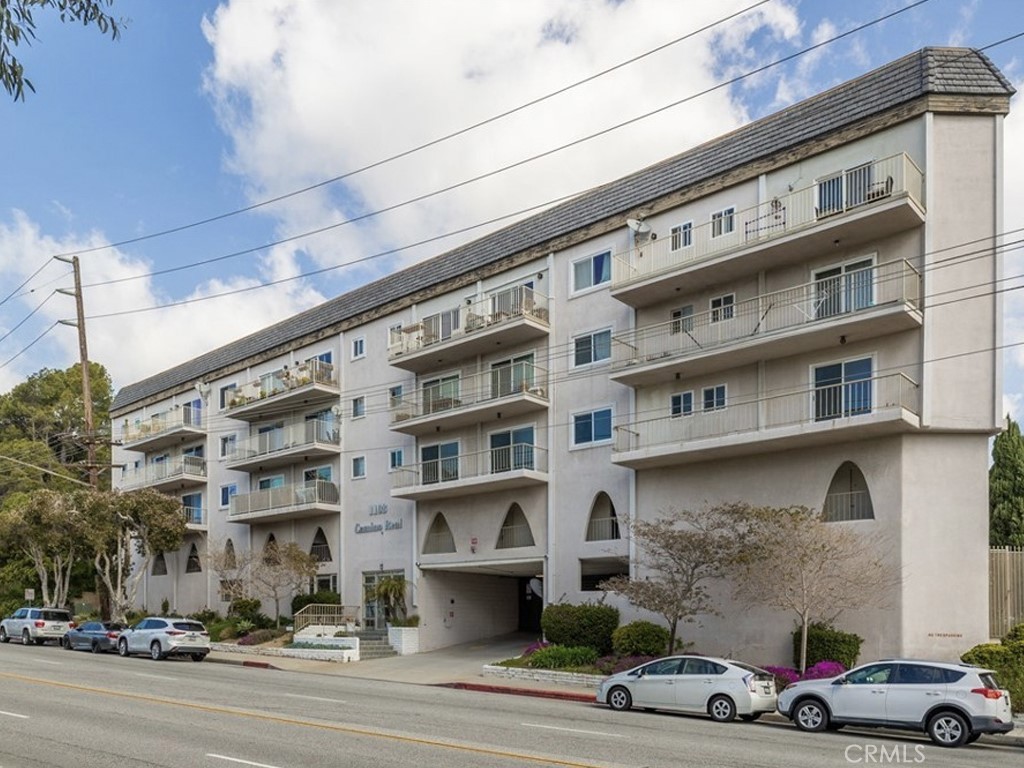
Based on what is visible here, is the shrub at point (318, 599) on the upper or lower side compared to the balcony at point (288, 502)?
lower

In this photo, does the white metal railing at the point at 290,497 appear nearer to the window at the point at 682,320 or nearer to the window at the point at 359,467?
the window at the point at 359,467

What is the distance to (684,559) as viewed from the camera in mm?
26469

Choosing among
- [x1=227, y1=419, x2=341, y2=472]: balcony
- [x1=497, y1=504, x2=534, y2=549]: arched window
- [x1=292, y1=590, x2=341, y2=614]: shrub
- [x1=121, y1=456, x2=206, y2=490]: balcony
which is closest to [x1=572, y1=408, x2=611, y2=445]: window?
[x1=497, y1=504, x2=534, y2=549]: arched window

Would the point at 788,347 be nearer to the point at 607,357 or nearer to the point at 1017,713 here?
the point at 607,357

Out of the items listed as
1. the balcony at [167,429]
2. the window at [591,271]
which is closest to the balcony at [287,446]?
the balcony at [167,429]

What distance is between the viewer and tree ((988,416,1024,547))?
39875 mm

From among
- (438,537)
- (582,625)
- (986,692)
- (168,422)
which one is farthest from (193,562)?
(986,692)

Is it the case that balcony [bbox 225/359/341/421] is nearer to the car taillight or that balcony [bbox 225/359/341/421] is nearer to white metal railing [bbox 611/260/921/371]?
white metal railing [bbox 611/260/921/371]

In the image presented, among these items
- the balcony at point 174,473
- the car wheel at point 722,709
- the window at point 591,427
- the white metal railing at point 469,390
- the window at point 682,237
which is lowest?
the car wheel at point 722,709

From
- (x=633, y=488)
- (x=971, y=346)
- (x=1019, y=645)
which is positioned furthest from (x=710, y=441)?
(x=1019, y=645)

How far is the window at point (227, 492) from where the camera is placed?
51.2 m

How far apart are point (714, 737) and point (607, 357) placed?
17.1m

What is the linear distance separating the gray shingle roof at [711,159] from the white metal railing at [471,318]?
5.78 ft

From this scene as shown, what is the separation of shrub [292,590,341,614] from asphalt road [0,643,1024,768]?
55.9 feet
